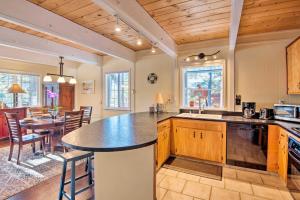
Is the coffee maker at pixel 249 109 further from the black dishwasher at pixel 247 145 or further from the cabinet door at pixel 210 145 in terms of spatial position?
the cabinet door at pixel 210 145

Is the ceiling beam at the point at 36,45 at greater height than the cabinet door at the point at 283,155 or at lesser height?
greater

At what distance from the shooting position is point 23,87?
17.7 feet

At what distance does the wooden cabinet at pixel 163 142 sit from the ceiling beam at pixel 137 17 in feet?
4.88

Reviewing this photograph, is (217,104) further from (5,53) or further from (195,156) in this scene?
(5,53)

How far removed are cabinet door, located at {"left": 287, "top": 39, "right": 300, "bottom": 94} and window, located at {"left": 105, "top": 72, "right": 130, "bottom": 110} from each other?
3.53 meters

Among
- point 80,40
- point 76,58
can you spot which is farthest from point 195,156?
point 76,58

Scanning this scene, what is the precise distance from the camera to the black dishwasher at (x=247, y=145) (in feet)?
8.43

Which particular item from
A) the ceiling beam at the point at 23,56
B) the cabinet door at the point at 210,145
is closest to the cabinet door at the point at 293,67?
the cabinet door at the point at 210,145

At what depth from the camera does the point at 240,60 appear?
322cm

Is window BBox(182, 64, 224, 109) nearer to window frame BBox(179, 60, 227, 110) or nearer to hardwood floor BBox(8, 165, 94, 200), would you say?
window frame BBox(179, 60, 227, 110)

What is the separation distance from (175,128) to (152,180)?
68.1 inches

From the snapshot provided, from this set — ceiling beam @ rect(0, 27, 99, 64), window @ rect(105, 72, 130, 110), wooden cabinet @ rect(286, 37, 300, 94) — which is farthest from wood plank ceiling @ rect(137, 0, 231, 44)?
ceiling beam @ rect(0, 27, 99, 64)

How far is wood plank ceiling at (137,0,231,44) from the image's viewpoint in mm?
2047

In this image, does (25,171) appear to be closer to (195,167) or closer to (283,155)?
(195,167)
